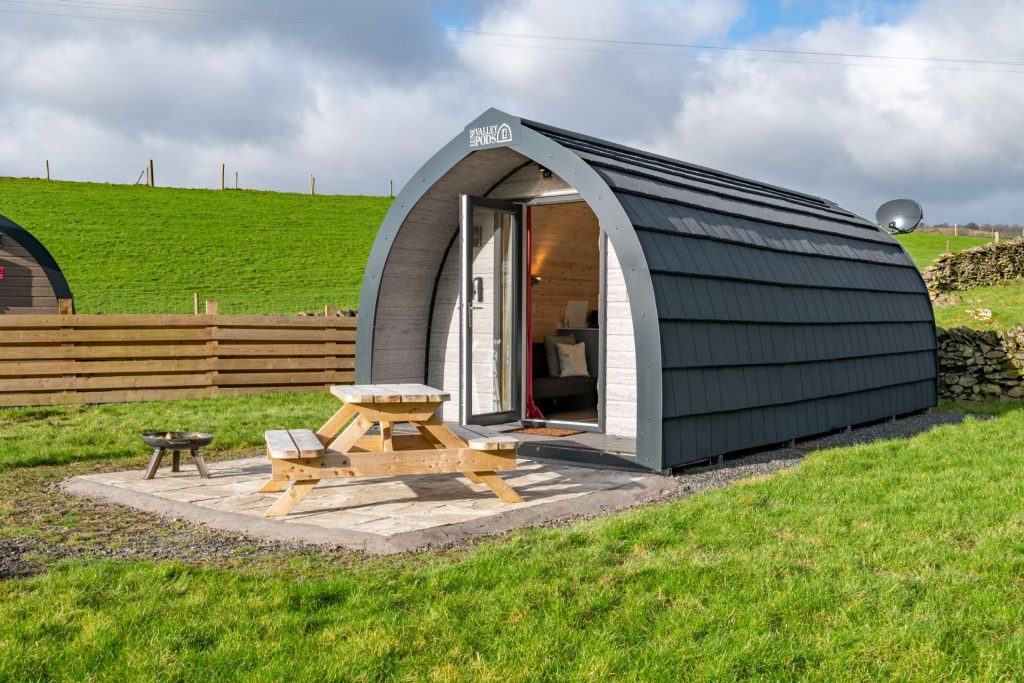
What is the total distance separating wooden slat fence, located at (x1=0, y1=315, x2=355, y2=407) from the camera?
12062mm

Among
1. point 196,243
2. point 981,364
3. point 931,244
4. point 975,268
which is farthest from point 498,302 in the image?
point 931,244

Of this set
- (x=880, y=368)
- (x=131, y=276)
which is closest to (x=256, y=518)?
(x=880, y=368)

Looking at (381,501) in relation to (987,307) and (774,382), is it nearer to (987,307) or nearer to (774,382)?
(774,382)

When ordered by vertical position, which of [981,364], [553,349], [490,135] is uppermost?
[490,135]

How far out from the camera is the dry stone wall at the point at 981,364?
13.5 metres

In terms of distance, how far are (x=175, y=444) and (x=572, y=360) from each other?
205 inches

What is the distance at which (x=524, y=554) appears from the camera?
463cm

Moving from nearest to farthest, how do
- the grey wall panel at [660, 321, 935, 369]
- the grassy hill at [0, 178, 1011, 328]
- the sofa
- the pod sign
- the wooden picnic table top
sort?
1. the wooden picnic table top
2. the grey wall panel at [660, 321, 935, 369]
3. the pod sign
4. the sofa
5. the grassy hill at [0, 178, 1011, 328]

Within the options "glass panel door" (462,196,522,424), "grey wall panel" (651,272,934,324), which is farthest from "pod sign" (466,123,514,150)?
"grey wall panel" (651,272,934,324)

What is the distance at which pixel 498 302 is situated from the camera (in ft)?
29.5

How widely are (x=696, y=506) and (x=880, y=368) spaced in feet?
20.1

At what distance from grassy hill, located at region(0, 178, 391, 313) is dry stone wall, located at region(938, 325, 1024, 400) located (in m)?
16.8

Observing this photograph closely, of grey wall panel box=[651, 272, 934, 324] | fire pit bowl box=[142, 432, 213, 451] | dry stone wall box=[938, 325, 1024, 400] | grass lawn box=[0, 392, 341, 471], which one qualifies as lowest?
grass lawn box=[0, 392, 341, 471]

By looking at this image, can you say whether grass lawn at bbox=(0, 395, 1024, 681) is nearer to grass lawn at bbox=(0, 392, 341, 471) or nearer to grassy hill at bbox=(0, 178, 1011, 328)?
grass lawn at bbox=(0, 392, 341, 471)
